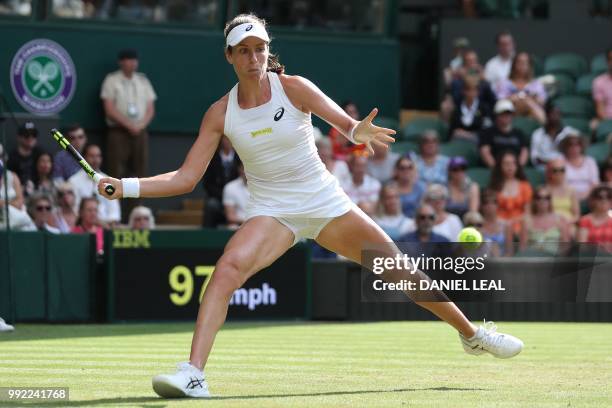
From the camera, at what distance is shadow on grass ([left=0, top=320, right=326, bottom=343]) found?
37.3ft

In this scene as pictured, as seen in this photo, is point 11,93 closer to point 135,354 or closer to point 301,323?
point 301,323

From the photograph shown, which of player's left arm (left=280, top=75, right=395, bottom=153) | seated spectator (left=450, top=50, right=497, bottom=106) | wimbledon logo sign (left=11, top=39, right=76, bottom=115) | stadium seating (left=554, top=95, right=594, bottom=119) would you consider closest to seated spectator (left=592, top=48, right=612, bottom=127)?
stadium seating (left=554, top=95, right=594, bottom=119)

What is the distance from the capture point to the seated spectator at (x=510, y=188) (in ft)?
50.3

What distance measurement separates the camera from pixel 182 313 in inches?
530

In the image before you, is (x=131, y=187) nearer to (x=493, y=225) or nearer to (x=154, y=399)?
(x=154, y=399)

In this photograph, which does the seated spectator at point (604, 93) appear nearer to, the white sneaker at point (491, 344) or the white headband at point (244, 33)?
the white sneaker at point (491, 344)

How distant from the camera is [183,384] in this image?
6605 millimetres

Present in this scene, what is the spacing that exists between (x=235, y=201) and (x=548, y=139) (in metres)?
4.56

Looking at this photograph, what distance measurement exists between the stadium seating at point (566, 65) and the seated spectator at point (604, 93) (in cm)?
112

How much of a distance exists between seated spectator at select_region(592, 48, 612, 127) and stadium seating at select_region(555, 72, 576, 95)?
900 millimetres

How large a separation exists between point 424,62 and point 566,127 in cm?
358

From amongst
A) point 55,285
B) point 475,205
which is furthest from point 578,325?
point 55,285

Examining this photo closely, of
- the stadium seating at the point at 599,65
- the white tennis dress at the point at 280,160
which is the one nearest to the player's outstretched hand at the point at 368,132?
the white tennis dress at the point at 280,160

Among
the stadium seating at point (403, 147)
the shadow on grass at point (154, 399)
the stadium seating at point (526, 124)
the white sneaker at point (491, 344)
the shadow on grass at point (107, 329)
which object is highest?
the stadium seating at point (526, 124)
